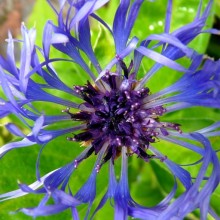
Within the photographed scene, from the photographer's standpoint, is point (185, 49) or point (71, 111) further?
point (71, 111)

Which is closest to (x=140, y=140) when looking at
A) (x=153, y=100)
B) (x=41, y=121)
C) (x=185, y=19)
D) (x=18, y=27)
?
(x=153, y=100)

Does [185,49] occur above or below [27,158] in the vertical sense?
above

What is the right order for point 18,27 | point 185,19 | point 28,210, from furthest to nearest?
1. point 18,27
2. point 185,19
3. point 28,210

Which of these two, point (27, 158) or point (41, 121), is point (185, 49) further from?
point (27, 158)

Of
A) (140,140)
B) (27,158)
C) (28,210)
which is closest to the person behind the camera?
(28,210)

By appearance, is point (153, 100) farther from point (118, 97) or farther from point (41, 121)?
point (41, 121)

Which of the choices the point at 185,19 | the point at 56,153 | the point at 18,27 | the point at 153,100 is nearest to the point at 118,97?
the point at 153,100
